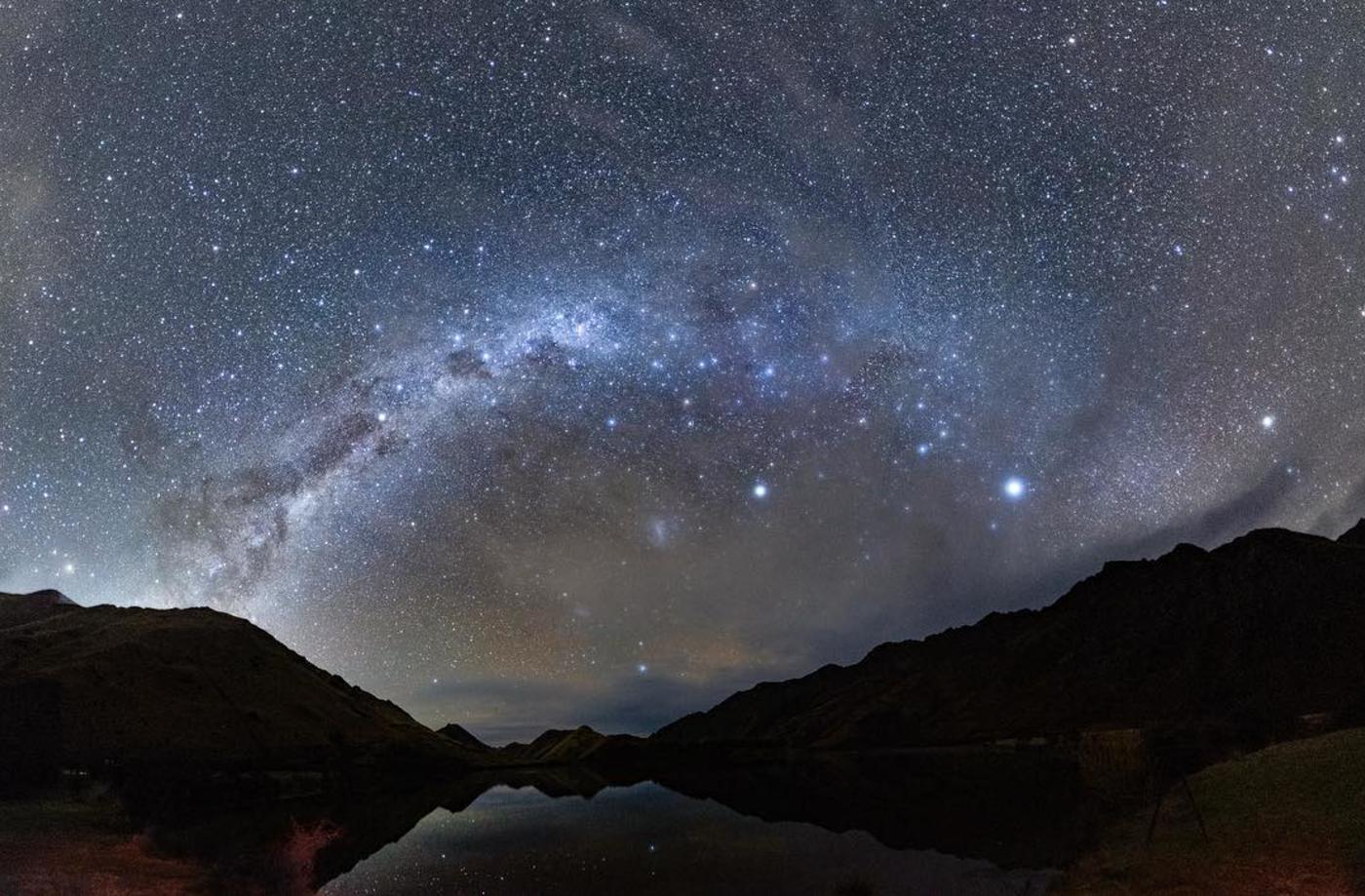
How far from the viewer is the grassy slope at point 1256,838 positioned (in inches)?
664

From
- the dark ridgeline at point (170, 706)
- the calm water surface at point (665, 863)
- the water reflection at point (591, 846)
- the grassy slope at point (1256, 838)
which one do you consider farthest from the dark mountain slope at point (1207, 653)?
the dark ridgeline at point (170, 706)

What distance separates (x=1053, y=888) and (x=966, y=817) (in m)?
18.7

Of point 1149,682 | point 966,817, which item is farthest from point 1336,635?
point 966,817

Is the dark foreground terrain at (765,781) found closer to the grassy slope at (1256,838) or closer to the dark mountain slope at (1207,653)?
the grassy slope at (1256,838)

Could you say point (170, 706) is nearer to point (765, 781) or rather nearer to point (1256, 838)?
point (765, 781)

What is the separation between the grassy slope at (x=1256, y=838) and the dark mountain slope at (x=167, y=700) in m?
78.7

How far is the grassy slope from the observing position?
16875 millimetres

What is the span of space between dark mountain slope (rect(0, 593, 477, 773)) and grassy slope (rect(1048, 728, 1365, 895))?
7870 cm

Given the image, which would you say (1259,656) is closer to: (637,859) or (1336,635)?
(1336,635)

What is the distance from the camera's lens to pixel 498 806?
66.8m

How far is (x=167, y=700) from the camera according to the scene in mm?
104125

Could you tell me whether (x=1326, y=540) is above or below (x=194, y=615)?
above

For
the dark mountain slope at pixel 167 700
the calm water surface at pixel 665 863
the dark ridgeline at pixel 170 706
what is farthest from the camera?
the dark mountain slope at pixel 167 700

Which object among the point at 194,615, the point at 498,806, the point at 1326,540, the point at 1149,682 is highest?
the point at 1326,540
